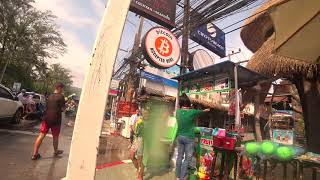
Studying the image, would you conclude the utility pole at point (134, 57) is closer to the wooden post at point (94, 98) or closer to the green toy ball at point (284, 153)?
the green toy ball at point (284, 153)

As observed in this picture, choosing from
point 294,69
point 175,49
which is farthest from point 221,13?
point 294,69

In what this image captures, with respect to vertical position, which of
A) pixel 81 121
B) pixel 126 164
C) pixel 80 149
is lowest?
pixel 126 164

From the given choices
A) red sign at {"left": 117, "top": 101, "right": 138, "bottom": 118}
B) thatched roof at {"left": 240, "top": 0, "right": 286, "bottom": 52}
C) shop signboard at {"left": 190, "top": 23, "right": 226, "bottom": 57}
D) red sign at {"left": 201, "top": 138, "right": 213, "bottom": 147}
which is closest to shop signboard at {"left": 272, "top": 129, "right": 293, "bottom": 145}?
thatched roof at {"left": 240, "top": 0, "right": 286, "bottom": 52}

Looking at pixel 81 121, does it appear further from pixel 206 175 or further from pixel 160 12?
pixel 160 12

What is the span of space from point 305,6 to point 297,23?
15.6 inches

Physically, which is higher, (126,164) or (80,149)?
(80,149)

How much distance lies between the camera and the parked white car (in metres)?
11.6

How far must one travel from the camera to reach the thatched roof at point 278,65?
786 cm

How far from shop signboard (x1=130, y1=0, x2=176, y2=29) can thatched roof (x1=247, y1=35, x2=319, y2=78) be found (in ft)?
18.9

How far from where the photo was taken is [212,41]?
653 inches

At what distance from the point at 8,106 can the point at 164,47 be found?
24.7ft

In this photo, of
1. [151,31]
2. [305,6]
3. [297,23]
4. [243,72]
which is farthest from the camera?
[151,31]

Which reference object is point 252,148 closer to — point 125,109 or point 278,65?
point 278,65

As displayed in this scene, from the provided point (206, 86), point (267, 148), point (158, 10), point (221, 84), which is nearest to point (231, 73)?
point (221, 84)
